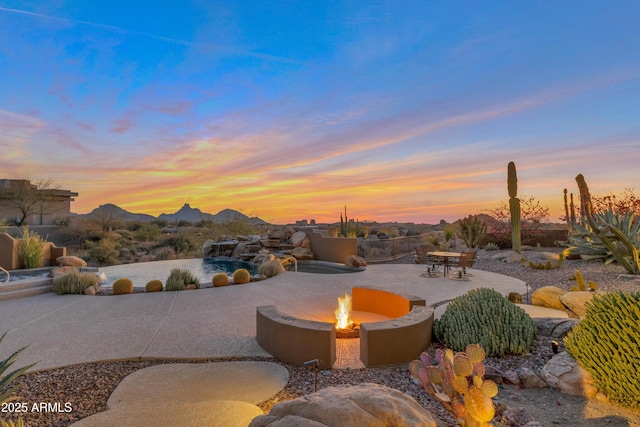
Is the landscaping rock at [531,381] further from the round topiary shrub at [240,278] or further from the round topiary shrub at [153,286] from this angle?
the round topiary shrub at [153,286]

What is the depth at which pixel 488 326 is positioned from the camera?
428cm

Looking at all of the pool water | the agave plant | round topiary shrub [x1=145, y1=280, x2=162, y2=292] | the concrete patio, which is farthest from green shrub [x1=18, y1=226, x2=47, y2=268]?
the agave plant

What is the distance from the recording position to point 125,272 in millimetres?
11281

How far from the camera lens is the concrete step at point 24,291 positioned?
24.1 feet

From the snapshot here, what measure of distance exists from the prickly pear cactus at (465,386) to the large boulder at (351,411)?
0.43 meters

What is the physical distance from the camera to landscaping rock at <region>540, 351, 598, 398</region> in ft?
10.5

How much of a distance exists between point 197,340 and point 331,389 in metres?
3.57

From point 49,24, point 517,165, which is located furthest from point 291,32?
point 517,165

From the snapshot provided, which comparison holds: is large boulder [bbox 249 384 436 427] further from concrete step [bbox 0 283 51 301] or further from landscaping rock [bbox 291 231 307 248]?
landscaping rock [bbox 291 231 307 248]

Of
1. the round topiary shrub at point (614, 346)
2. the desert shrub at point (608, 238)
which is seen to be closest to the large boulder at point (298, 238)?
the desert shrub at point (608, 238)

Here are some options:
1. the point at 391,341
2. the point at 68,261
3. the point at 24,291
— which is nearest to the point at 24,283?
the point at 24,291

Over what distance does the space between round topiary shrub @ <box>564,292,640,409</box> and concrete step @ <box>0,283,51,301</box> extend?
11.0 meters

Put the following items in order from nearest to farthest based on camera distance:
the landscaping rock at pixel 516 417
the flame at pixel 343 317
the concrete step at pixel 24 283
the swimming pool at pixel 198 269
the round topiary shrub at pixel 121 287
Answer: the landscaping rock at pixel 516 417 < the flame at pixel 343 317 < the concrete step at pixel 24 283 < the round topiary shrub at pixel 121 287 < the swimming pool at pixel 198 269

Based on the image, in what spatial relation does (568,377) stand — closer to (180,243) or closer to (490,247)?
(490,247)
